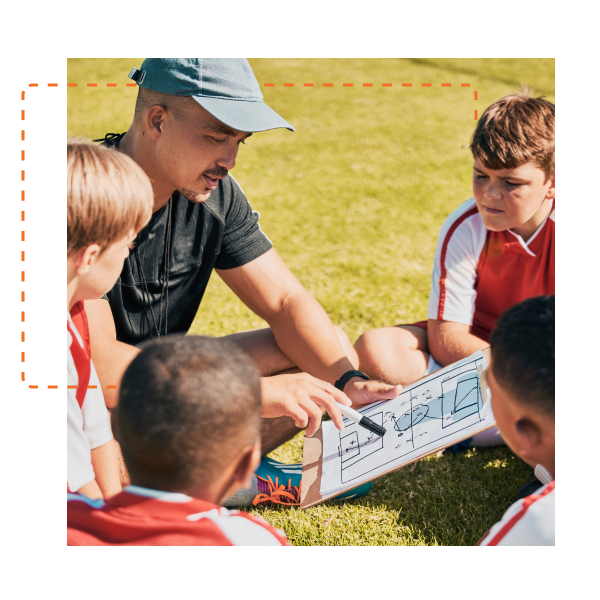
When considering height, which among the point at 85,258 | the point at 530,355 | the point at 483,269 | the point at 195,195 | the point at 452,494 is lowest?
the point at 452,494

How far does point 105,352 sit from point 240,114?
0.91m

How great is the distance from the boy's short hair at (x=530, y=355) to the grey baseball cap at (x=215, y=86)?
114cm

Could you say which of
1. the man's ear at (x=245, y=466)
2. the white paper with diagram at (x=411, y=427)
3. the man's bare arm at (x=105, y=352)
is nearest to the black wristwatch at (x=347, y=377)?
the white paper with diagram at (x=411, y=427)

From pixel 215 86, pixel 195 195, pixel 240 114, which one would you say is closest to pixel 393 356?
pixel 195 195

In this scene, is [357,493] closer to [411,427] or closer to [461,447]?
[411,427]

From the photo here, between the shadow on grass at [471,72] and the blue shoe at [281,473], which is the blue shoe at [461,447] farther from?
the shadow on grass at [471,72]

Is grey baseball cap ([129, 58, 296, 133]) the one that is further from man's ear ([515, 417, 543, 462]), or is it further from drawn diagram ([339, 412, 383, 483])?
man's ear ([515, 417, 543, 462])

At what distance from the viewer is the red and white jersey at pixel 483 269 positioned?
2.64 meters

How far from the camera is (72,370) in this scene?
166 cm

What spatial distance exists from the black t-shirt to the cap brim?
0.39 metres

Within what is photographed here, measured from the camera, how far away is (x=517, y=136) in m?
2.47

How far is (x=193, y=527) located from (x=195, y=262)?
4.82ft

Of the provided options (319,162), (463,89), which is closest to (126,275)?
(319,162)

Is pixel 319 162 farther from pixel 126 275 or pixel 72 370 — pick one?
pixel 72 370
